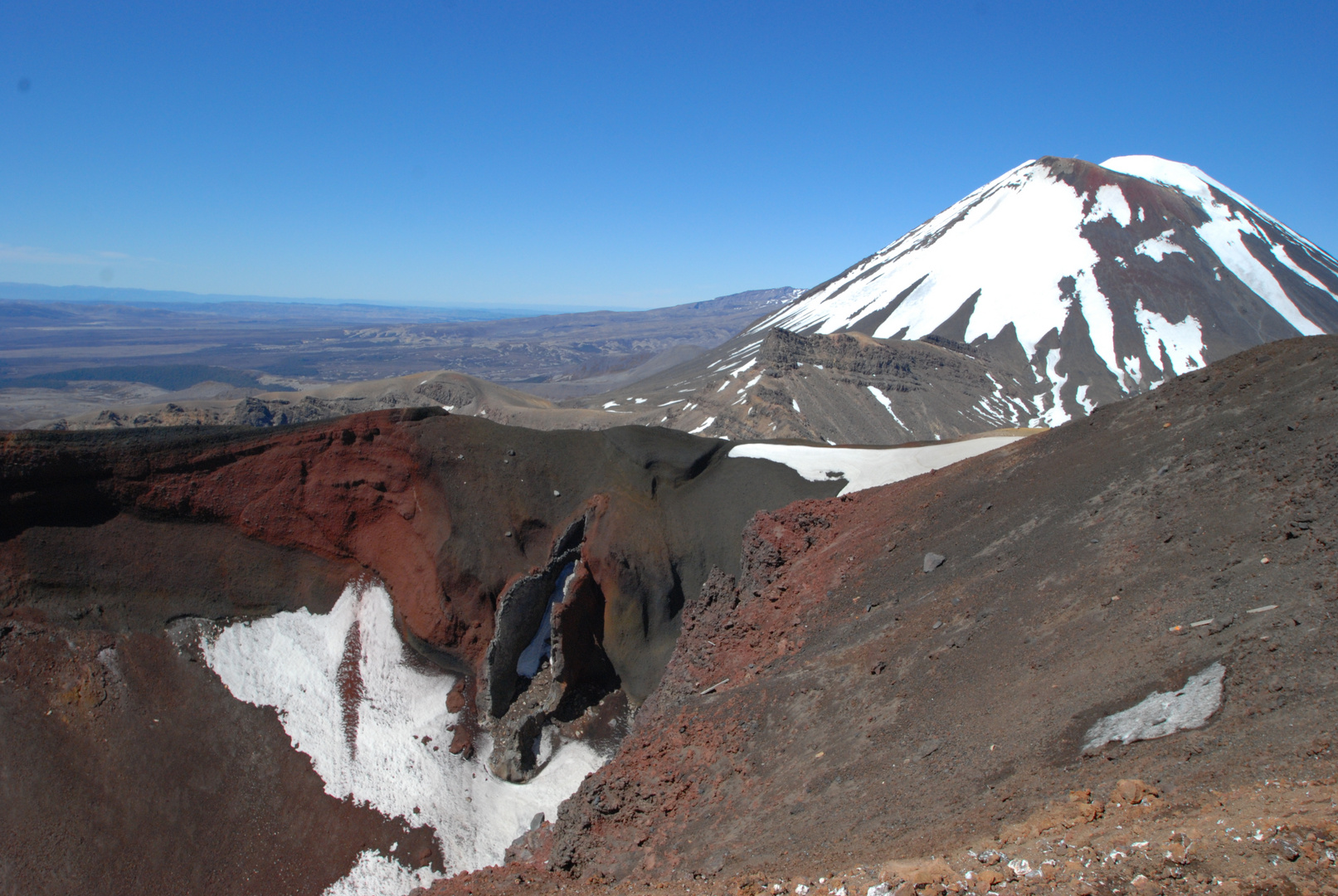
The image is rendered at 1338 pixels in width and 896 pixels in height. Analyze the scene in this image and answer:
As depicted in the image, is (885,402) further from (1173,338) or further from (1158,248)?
(1158,248)

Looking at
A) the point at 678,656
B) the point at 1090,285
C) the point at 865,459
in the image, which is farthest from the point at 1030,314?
the point at 678,656

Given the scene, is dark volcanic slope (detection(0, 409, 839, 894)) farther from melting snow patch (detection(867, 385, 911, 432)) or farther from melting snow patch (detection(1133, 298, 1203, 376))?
melting snow patch (detection(1133, 298, 1203, 376))

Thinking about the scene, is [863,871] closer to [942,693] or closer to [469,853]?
[942,693]

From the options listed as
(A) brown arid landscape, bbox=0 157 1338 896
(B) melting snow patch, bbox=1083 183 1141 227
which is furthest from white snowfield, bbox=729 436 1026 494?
(B) melting snow patch, bbox=1083 183 1141 227

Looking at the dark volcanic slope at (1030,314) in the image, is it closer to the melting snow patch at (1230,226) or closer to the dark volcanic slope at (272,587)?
the melting snow patch at (1230,226)

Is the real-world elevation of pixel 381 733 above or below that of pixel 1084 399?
below

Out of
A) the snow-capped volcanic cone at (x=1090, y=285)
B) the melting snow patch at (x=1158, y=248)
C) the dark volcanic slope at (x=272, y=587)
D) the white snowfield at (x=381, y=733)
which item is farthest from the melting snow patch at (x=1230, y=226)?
the white snowfield at (x=381, y=733)

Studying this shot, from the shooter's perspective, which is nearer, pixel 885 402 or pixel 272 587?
pixel 272 587
